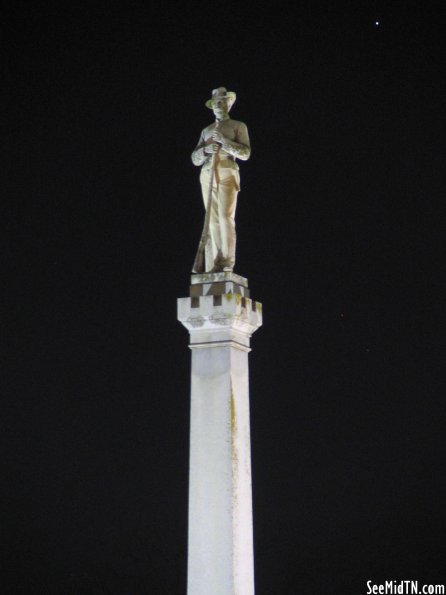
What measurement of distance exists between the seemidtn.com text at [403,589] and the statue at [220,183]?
10.5 m

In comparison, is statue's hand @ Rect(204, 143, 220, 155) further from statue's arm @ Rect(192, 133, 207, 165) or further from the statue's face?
the statue's face

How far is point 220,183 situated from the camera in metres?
12.6

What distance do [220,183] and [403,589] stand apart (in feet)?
36.7

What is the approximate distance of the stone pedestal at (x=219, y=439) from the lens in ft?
37.2

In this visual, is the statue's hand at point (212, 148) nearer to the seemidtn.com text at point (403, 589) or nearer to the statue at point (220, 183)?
the statue at point (220, 183)

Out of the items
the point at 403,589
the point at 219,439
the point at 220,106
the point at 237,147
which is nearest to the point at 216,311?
the point at 219,439

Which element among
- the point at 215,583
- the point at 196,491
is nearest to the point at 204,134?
the point at 196,491

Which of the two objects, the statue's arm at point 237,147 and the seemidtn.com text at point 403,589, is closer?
the statue's arm at point 237,147

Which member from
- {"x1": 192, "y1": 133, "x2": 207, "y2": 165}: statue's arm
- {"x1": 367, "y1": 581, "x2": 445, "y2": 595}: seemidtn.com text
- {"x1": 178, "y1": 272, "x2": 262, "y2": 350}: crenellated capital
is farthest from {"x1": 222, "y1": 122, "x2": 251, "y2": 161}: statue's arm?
{"x1": 367, "y1": 581, "x2": 445, "y2": 595}: seemidtn.com text

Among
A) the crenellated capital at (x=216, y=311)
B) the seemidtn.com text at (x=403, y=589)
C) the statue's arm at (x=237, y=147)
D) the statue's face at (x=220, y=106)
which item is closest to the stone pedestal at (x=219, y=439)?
the crenellated capital at (x=216, y=311)

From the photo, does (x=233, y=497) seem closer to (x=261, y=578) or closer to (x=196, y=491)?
(x=196, y=491)

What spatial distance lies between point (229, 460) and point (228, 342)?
4.37 ft

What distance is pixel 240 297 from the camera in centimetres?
1201

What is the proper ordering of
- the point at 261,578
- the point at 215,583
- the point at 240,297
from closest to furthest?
1. the point at 215,583
2. the point at 240,297
3. the point at 261,578
